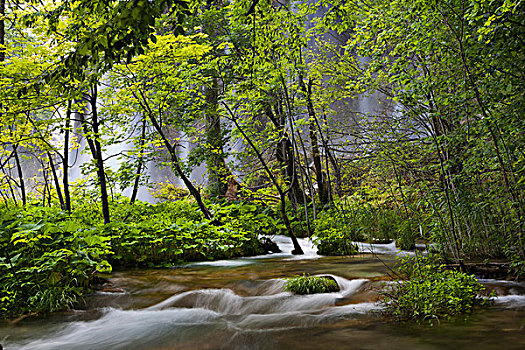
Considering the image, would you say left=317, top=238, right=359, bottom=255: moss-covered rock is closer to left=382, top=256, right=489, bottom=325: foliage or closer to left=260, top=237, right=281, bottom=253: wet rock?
left=260, top=237, right=281, bottom=253: wet rock

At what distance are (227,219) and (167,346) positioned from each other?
5862 mm

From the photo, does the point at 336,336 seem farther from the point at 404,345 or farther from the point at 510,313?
the point at 510,313

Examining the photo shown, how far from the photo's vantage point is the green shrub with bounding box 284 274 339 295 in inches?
171

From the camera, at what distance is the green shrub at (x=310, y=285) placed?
4337 millimetres

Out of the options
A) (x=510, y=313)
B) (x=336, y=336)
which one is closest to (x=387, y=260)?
(x=510, y=313)

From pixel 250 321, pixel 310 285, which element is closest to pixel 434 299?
pixel 310 285

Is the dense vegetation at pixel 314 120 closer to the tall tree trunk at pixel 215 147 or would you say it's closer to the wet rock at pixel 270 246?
the wet rock at pixel 270 246

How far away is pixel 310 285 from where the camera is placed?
4.38 m

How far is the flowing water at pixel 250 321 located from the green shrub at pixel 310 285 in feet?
0.33

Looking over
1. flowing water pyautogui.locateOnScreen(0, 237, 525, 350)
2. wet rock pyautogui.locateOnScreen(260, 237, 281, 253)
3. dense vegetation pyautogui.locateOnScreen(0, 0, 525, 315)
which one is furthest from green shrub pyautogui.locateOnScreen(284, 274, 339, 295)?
wet rock pyautogui.locateOnScreen(260, 237, 281, 253)

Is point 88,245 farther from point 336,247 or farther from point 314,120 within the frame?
point 314,120

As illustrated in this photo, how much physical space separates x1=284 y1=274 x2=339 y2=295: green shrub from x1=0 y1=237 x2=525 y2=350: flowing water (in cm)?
10

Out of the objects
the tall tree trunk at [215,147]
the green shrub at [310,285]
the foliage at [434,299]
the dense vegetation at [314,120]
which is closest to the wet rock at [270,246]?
the dense vegetation at [314,120]

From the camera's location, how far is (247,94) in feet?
25.4
